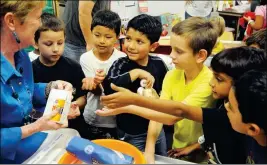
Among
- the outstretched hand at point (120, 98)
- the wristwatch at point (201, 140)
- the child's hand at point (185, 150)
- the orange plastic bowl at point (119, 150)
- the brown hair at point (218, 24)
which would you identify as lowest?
the child's hand at point (185, 150)

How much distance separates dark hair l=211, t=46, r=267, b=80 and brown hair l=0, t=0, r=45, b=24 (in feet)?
2.44

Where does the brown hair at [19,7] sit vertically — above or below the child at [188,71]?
above

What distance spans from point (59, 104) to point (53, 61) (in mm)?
601

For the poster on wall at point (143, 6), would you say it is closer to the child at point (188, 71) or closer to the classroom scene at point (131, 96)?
the classroom scene at point (131, 96)

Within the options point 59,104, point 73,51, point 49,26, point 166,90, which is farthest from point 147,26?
point 73,51

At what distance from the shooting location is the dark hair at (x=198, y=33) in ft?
4.75

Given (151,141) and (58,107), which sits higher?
(58,107)

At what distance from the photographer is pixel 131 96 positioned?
109 centimetres

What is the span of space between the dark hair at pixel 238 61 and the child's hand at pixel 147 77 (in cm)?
34

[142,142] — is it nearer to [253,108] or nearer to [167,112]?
[167,112]

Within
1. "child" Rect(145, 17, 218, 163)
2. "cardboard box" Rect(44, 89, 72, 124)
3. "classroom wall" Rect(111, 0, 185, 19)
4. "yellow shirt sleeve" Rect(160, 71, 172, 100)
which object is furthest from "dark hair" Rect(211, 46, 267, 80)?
"classroom wall" Rect(111, 0, 185, 19)

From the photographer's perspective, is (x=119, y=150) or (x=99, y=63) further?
(x=99, y=63)

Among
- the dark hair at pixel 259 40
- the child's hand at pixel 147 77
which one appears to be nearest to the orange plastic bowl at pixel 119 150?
the child's hand at pixel 147 77

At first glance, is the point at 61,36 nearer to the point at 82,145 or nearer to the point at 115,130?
the point at 115,130
